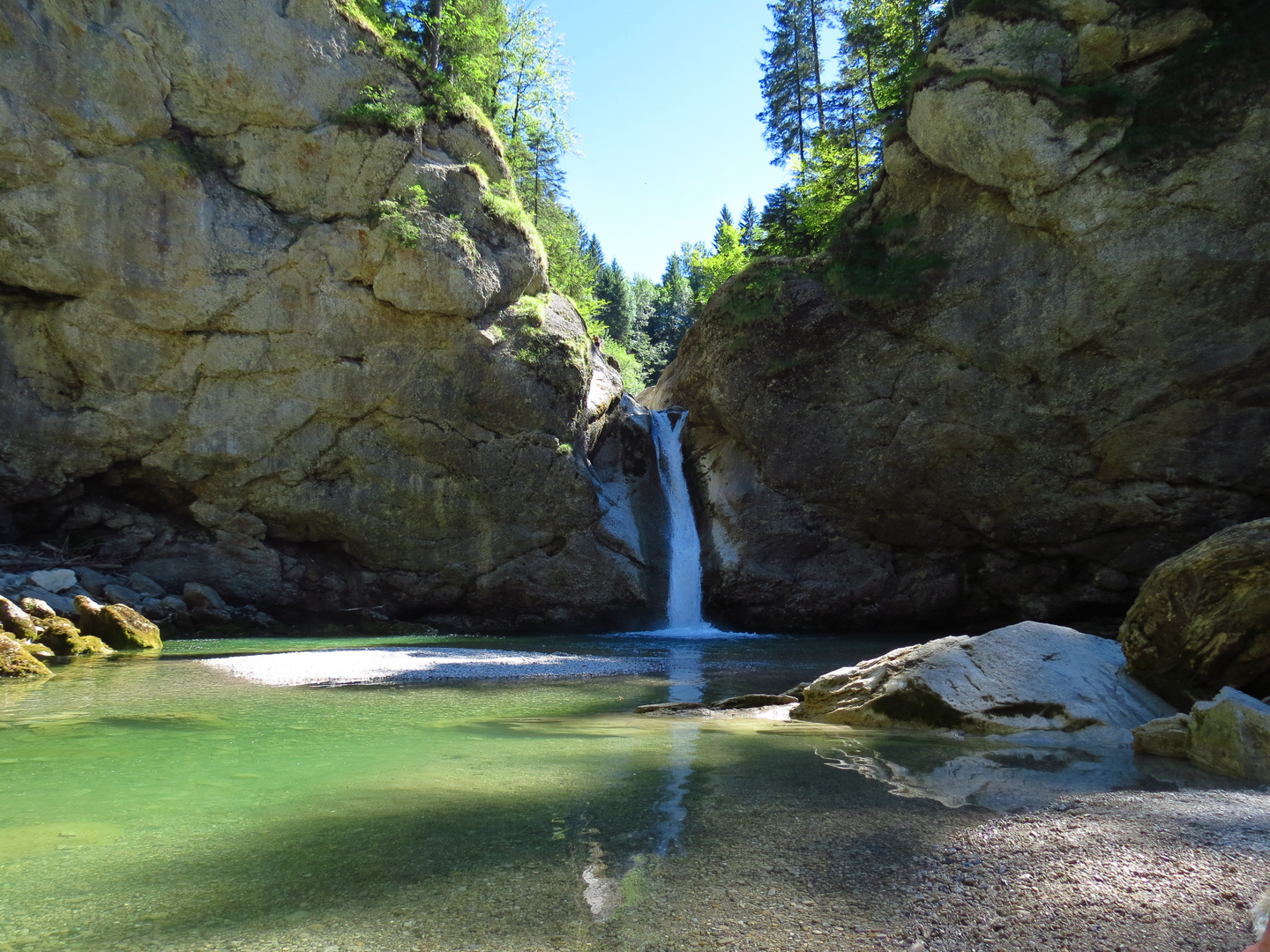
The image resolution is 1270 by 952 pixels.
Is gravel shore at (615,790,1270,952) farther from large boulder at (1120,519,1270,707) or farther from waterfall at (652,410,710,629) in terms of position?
waterfall at (652,410,710,629)

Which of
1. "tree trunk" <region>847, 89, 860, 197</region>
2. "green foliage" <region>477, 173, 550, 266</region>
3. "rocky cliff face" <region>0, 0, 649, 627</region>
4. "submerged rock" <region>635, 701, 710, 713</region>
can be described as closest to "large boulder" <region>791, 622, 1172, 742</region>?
"submerged rock" <region>635, 701, 710, 713</region>

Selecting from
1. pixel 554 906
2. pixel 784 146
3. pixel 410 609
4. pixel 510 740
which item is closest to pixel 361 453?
pixel 410 609

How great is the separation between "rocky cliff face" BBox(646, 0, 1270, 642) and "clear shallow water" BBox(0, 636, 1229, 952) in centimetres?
1334

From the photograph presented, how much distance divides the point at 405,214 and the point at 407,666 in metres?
A: 11.3

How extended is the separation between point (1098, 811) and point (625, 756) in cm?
266

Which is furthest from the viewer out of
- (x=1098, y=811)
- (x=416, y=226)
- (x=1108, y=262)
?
(x=416, y=226)

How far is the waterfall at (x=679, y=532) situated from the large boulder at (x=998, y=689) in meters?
13.3

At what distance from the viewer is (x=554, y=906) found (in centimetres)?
266

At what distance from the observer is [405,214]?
1781 cm

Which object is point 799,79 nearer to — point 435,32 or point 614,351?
point 614,351

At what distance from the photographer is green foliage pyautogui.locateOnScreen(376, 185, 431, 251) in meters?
17.6

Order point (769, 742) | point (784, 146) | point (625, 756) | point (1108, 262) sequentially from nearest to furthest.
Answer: point (625, 756) → point (769, 742) → point (1108, 262) → point (784, 146)

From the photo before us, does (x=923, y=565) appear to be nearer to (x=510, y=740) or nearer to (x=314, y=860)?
(x=510, y=740)

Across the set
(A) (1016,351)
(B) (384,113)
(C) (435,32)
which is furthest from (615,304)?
(A) (1016,351)
